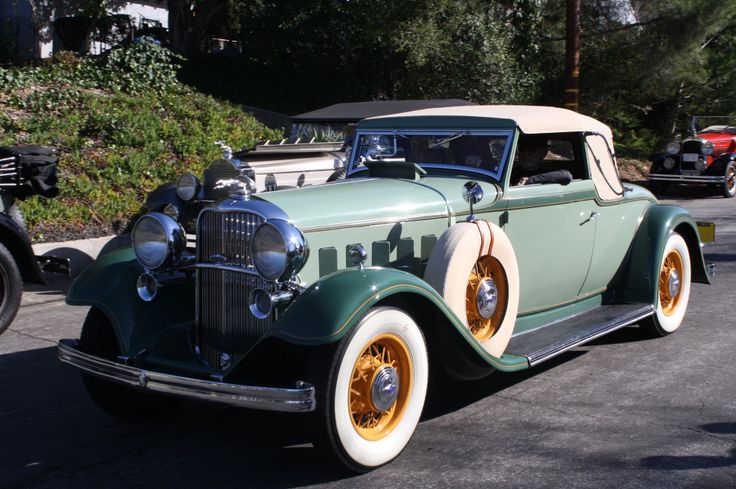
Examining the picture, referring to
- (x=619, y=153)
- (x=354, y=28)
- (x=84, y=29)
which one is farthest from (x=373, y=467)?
(x=84, y=29)

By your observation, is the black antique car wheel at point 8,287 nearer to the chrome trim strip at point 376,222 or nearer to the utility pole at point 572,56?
the chrome trim strip at point 376,222

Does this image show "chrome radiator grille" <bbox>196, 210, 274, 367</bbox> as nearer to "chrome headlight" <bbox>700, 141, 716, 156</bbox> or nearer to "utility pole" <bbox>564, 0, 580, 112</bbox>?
"utility pole" <bbox>564, 0, 580, 112</bbox>

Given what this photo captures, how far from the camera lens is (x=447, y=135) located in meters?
5.51

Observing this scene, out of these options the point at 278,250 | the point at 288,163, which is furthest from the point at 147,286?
the point at 288,163

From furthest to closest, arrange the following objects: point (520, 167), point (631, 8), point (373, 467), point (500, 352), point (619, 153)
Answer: point (619, 153) < point (631, 8) < point (520, 167) < point (500, 352) < point (373, 467)

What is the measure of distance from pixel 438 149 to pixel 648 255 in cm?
183

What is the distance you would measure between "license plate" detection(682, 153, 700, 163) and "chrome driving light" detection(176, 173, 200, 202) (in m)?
11.7

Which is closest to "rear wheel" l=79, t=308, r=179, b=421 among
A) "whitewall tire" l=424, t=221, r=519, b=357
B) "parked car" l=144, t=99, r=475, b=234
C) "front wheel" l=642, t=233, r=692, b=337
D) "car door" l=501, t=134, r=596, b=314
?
"parked car" l=144, t=99, r=475, b=234

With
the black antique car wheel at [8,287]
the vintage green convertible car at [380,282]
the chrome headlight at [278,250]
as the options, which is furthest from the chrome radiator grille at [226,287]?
the black antique car wheel at [8,287]

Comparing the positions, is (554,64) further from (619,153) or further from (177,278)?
(177,278)

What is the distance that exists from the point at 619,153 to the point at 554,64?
273 centimetres

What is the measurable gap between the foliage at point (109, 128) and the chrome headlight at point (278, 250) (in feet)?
20.9

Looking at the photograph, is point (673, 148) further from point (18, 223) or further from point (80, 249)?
point (18, 223)

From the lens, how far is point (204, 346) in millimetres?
4398
